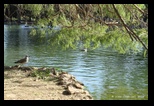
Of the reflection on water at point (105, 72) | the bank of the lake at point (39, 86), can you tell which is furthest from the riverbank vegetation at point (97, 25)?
the reflection on water at point (105, 72)

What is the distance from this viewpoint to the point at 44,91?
7.12 meters

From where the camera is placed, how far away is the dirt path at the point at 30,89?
20.9 ft

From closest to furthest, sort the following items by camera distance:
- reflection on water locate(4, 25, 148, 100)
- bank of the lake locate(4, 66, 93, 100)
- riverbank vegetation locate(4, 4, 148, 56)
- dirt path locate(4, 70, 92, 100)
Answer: riverbank vegetation locate(4, 4, 148, 56), dirt path locate(4, 70, 92, 100), bank of the lake locate(4, 66, 93, 100), reflection on water locate(4, 25, 148, 100)

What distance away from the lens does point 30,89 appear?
7180 millimetres

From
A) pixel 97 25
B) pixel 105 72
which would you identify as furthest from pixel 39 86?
pixel 105 72

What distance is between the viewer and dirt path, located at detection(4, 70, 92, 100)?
20.9ft

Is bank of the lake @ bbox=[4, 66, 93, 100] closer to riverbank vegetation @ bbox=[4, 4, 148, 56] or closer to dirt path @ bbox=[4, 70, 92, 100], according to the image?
dirt path @ bbox=[4, 70, 92, 100]

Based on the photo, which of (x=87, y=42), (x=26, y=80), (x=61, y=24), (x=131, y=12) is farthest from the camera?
(x=26, y=80)

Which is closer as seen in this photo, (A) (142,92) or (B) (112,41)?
(B) (112,41)

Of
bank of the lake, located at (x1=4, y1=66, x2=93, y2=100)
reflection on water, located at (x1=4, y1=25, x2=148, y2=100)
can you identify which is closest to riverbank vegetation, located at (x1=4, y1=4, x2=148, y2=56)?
bank of the lake, located at (x1=4, y1=66, x2=93, y2=100)
